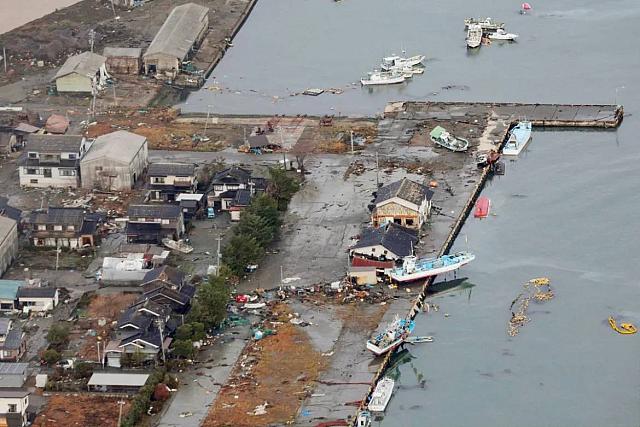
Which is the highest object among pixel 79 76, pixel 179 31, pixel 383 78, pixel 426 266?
pixel 426 266

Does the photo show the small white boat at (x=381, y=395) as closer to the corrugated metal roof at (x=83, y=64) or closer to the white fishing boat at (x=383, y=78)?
the white fishing boat at (x=383, y=78)

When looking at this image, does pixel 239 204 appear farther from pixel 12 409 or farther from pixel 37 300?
pixel 12 409

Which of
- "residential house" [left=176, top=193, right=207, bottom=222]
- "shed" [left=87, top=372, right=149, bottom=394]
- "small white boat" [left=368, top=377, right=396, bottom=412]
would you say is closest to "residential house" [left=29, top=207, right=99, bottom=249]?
"residential house" [left=176, top=193, right=207, bottom=222]

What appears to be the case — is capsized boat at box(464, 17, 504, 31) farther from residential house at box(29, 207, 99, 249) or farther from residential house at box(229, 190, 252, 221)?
residential house at box(29, 207, 99, 249)

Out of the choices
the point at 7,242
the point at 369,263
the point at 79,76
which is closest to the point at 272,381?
the point at 369,263

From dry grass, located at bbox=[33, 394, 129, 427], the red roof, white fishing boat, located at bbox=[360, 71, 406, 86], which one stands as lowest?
white fishing boat, located at bbox=[360, 71, 406, 86]
